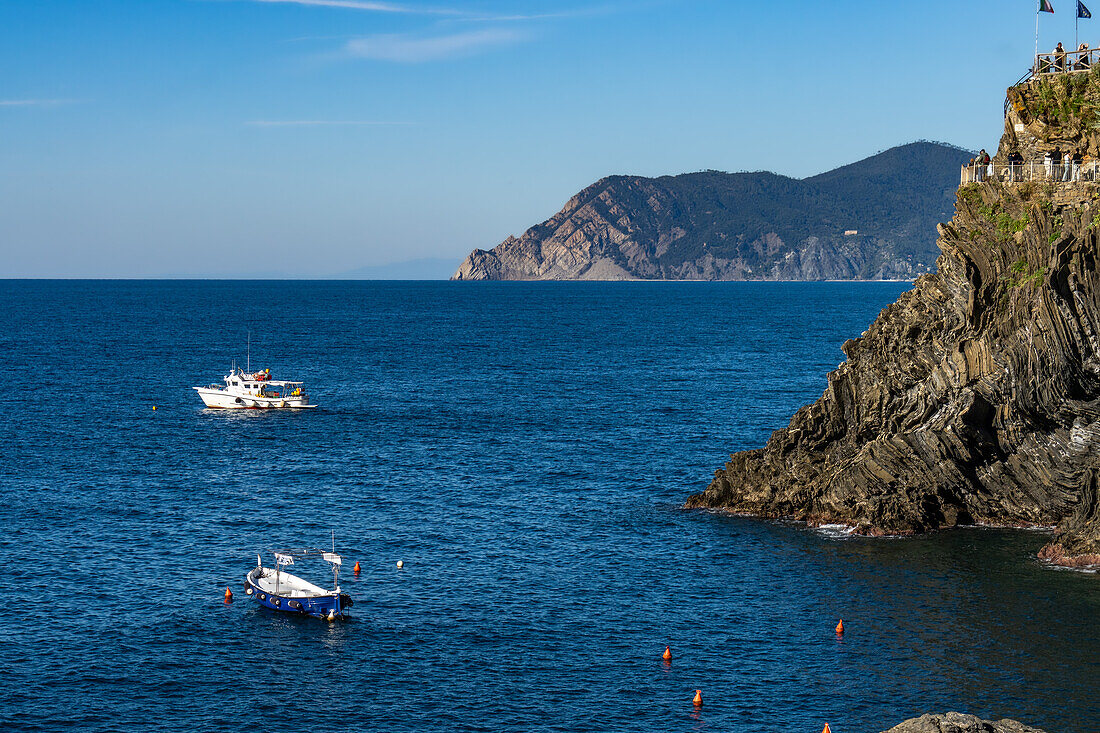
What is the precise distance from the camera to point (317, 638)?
54.5 metres

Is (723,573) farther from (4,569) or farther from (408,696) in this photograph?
(4,569)

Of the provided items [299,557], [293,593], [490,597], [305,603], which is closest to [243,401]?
[299,557]

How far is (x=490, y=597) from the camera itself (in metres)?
60.2

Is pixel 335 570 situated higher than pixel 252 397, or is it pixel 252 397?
pixel 252 397

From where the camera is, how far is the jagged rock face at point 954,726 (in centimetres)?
3050

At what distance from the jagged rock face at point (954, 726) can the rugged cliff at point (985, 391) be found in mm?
33276

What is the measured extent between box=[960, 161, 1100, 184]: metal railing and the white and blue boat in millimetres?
51462

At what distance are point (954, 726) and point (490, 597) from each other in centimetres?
3302

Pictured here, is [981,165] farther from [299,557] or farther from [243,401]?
[243,401]

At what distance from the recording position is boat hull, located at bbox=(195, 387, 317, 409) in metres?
123

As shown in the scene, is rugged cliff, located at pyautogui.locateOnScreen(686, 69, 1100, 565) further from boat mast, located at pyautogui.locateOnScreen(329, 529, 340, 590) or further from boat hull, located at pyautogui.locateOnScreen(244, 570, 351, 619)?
boat hull, located at pyautogui.locateOnScreen(244, 570, 351, 619)

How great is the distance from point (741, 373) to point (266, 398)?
207ft

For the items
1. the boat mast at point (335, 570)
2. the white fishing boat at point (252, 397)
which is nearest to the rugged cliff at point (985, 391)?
the boat mast at point (335, 570)

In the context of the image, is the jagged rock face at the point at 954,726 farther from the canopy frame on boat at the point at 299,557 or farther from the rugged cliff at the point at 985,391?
the canopy frame on boat at the point at 299,557
